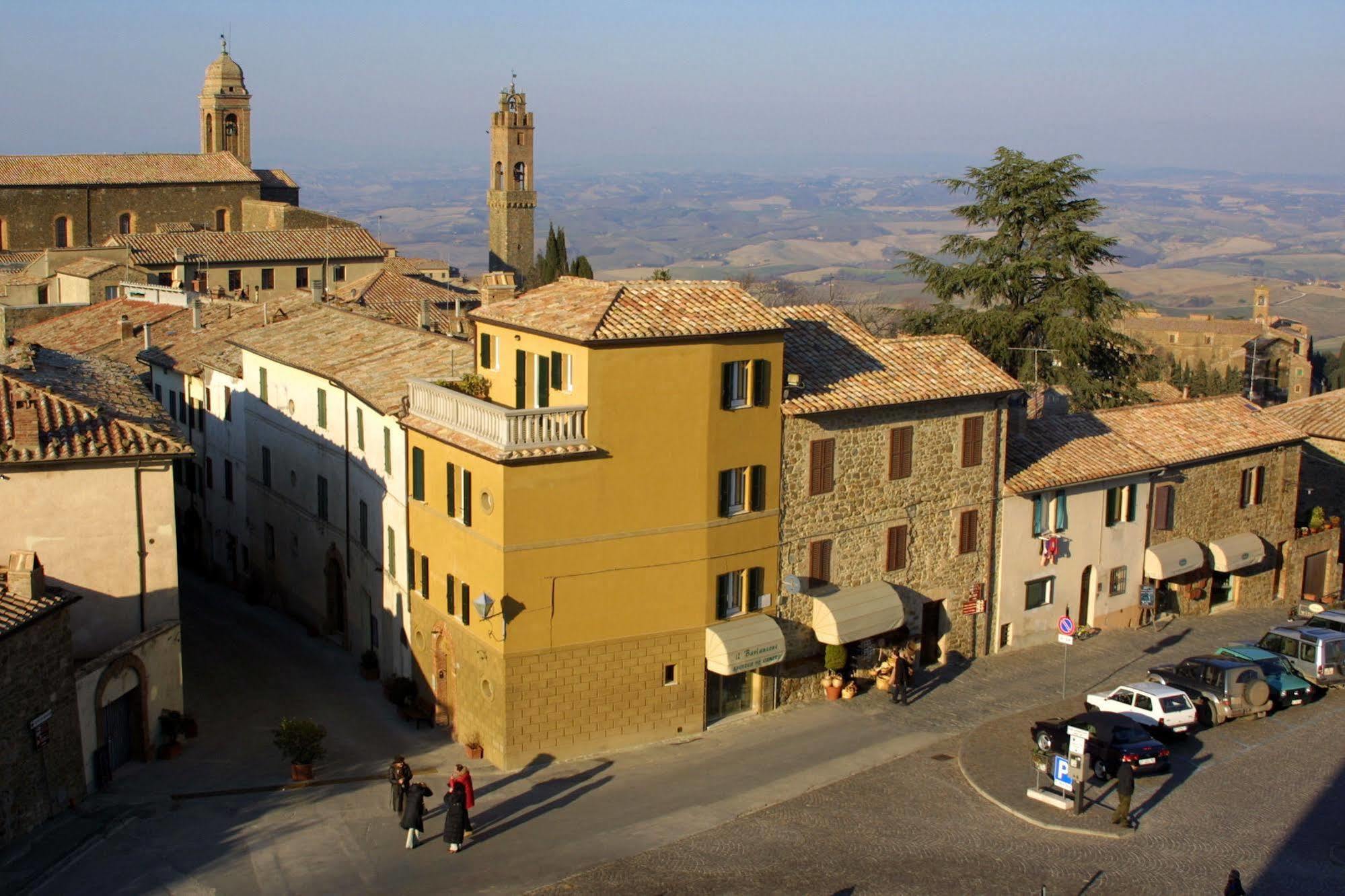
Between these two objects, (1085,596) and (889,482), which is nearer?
(889,482)

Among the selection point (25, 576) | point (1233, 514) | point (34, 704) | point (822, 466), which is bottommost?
point (1233, 514)

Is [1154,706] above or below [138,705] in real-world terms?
below

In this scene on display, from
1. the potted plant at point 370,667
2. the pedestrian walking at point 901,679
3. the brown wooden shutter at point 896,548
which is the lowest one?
the potted plant at point 370,667

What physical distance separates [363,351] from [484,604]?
12.4 metres

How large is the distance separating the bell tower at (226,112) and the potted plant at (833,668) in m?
89.1

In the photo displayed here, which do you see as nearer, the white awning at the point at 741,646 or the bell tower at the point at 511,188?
the white awning at the point at 741,646

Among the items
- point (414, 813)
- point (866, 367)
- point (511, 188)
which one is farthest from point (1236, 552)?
point (511, 188)

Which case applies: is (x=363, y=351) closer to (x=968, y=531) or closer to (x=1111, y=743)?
(x=968, y=531)

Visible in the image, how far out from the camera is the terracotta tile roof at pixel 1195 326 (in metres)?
113

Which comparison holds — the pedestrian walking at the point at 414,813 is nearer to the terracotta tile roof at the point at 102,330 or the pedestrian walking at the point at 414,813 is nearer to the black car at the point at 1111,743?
the black car at the point at 1111,743

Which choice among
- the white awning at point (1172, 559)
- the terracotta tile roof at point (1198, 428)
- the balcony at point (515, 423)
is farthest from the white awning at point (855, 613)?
the terracotta tile roof at point (1198, 428)

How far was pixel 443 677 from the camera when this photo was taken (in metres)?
31.7

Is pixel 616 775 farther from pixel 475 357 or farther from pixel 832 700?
pixel 475 357

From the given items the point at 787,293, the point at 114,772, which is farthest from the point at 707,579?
the point at 787,293
